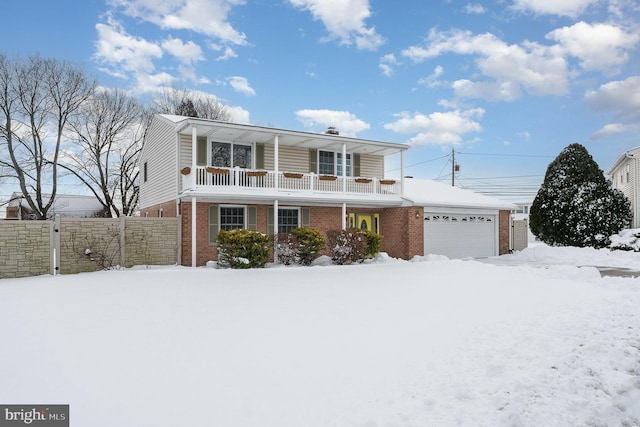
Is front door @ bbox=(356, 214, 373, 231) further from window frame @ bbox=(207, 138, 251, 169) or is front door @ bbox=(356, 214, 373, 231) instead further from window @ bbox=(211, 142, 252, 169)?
window @ bbox=(211, 142, 252, 169)

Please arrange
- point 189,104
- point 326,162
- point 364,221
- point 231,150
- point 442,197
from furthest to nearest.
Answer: point 189,104 < point 442,197 < point 364,221 < point 326,162 < point 231,150

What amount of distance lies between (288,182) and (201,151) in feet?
12.8

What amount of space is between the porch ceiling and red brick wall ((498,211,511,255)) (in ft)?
24.0

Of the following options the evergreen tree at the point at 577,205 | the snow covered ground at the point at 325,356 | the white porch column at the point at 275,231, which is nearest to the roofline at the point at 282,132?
the white porch column at the point at 275,231

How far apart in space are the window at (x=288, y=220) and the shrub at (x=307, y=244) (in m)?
1.88

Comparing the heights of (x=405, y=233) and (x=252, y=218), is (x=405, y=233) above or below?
below

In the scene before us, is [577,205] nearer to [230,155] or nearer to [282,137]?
[282,137]

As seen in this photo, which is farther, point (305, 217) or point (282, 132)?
point (305, 217)

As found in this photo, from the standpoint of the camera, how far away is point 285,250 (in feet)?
53.8

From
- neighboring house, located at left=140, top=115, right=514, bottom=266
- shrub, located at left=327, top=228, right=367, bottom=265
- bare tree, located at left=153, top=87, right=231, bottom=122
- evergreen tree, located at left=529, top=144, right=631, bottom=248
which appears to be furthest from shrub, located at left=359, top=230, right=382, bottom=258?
bare tree, located at left=153, top=87, right=231, bottom=122

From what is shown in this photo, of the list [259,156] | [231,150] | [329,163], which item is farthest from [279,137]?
[329,163]

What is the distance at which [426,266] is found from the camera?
1597 centimetres

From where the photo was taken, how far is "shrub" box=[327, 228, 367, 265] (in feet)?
55.3

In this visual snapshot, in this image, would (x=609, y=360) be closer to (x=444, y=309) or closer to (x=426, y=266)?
(x=444, y=309)
